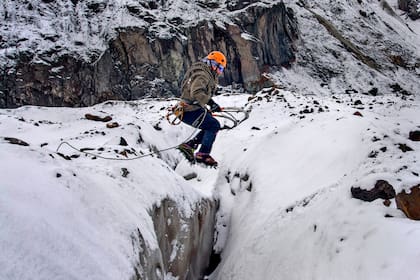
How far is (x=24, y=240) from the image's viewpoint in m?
1.80

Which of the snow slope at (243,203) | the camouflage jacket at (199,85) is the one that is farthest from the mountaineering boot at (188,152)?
the camouflage jacket at (199,85)

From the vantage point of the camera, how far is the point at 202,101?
18.2ft

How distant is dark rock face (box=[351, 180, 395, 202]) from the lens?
3047 mm

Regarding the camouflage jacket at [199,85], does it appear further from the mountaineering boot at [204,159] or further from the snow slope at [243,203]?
the snow slope at [243,203]

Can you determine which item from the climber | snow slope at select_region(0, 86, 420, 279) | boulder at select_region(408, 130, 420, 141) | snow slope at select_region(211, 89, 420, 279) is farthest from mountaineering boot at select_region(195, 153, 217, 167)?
boulder at select_region(408, 130, 420, 141)

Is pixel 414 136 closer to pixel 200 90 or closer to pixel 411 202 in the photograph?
pixel 411 202

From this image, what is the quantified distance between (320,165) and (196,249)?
75.0 inches

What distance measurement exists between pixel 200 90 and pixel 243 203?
1.82 m

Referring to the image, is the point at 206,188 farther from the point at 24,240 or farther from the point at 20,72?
the point at 20,72

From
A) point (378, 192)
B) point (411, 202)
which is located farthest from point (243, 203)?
point (411, 202)

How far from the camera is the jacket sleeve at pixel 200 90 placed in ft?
18.1

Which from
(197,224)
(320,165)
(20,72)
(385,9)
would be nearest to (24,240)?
(197,224)

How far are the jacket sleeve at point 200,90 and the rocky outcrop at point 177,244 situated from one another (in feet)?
5.15

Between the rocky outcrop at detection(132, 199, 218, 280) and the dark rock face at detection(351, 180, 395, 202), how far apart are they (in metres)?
1.81
